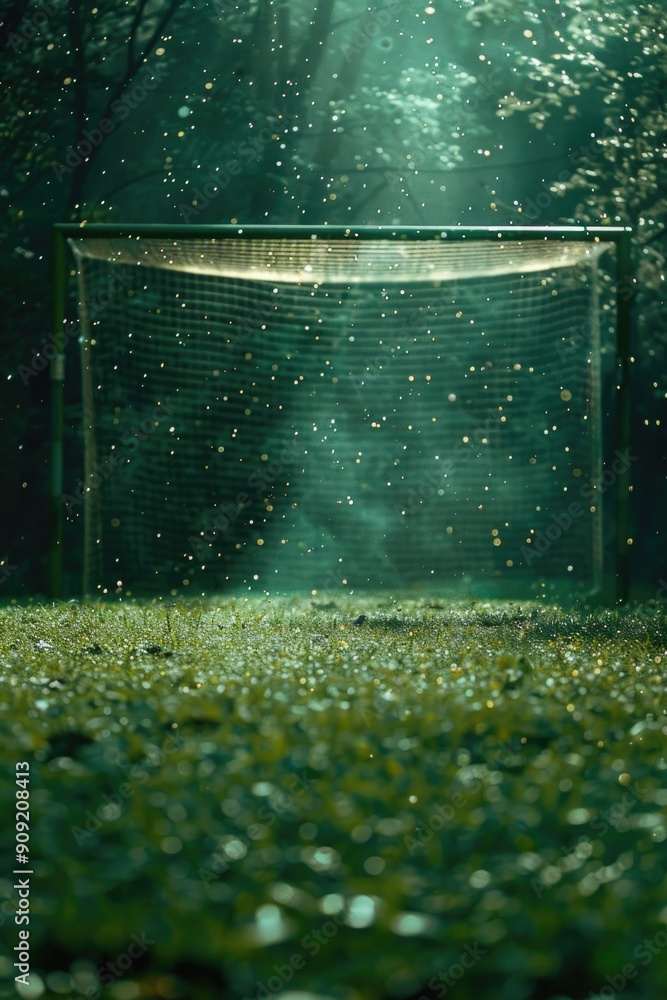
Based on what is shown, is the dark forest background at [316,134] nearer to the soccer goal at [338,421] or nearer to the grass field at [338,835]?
the soccer goal at [338,421]

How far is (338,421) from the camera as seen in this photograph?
38.8ft

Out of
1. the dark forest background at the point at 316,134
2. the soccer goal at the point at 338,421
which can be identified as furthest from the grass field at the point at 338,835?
the dark forest background at the point at 316,134

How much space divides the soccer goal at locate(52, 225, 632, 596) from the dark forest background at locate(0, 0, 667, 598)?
5.71 ft

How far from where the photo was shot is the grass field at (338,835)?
1.89 meters

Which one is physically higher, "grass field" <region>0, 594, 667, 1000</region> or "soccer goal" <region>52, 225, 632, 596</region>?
"grass field" <region>0, 594, 667, 1000</region>

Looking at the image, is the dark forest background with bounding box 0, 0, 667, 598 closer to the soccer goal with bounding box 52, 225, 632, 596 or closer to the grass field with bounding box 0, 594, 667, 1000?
the soccer goal with bounding box 52, 225, 632, 596

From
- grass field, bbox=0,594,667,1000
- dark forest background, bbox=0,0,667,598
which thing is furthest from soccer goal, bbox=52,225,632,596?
grass field, bbox=0,594,667,1000

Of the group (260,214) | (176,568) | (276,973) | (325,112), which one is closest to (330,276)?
(176,568)

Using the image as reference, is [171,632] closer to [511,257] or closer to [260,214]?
[511,257]

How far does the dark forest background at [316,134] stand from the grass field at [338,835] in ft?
33.8

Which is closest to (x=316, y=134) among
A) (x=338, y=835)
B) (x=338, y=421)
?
(x=338, y=421)

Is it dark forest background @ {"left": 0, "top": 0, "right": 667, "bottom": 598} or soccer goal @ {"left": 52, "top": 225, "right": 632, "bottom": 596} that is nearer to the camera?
soccer goal @ {"left": 52, "top": 225, "right": 632, "bottom": 596}

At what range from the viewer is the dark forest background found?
1410 cm

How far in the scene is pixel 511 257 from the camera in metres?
10.2
